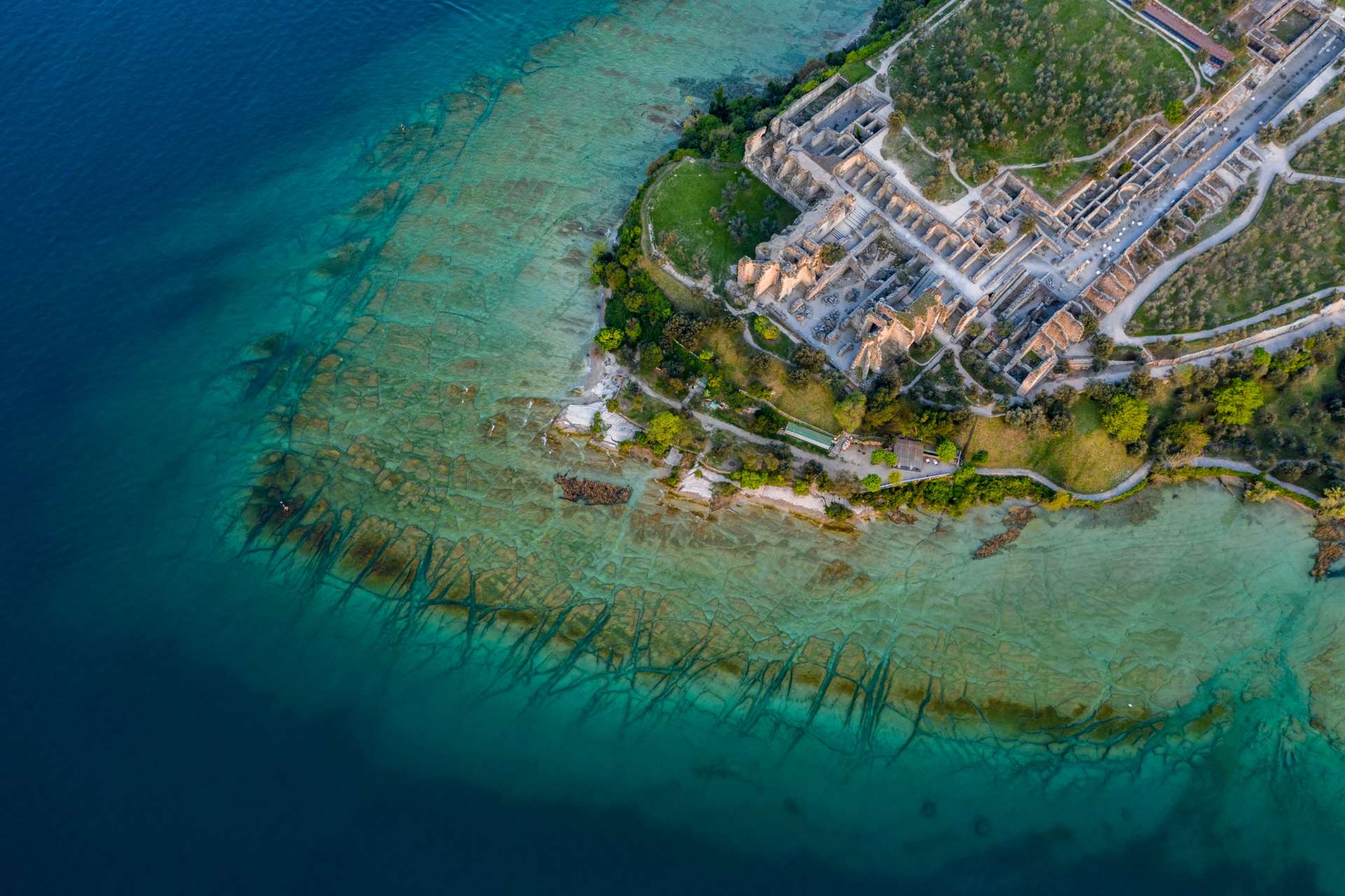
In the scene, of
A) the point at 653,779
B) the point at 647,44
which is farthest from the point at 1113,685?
the point at 647,44

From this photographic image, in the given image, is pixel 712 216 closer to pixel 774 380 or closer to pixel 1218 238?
pixel 774 380

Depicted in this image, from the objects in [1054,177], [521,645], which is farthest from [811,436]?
[1054,177]

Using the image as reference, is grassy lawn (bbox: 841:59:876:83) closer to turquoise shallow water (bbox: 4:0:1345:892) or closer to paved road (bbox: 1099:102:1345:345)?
turquoise shallow water (bbox: 4:0:1345:892)

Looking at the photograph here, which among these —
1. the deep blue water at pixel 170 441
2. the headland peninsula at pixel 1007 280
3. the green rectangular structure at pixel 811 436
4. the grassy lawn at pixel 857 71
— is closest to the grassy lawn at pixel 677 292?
the headland peninsula at pixel 1007 280

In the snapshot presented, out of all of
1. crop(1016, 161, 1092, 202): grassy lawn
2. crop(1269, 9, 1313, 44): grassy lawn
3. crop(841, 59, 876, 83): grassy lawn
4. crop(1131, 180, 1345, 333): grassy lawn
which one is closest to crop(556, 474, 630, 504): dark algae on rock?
crop(1131, 180, 1345, 333): grassy lawn

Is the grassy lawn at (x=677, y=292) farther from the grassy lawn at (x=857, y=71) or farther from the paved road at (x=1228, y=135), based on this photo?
the paved road at (x=1228, y=135)
